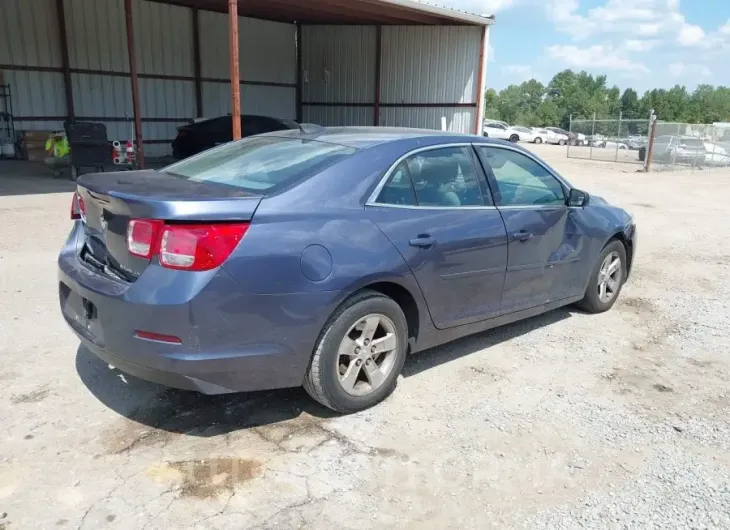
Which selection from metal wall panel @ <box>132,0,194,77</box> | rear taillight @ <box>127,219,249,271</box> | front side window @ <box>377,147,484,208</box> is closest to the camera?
rear taillight @ <box>127,219,249,271</box>

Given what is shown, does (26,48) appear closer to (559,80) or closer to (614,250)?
(614,250)

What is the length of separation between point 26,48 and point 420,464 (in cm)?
1704

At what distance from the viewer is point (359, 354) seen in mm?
3398

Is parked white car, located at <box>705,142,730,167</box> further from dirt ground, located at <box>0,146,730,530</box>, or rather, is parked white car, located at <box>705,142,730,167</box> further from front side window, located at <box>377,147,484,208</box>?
front side window, located at <box>377,147,484,208</box>

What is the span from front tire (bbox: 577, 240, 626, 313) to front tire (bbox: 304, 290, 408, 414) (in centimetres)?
236

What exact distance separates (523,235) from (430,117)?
53.1ft

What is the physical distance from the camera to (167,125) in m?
19.1

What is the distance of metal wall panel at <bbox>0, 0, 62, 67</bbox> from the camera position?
15.4 m

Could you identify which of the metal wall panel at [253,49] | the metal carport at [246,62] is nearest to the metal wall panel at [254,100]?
the metal carport at [246,62]

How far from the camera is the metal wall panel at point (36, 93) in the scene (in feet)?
51.7

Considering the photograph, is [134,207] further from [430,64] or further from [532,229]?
[430,64]

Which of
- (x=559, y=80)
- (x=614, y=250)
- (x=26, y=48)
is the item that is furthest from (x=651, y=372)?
(x=559, y=80)

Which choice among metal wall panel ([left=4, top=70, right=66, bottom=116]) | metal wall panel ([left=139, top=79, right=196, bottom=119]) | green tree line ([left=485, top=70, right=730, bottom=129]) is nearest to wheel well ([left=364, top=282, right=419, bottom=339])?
metal wall panel ([left=4, top=70, right=66, bottom=116])

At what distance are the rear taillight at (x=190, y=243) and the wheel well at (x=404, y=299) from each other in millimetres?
879
